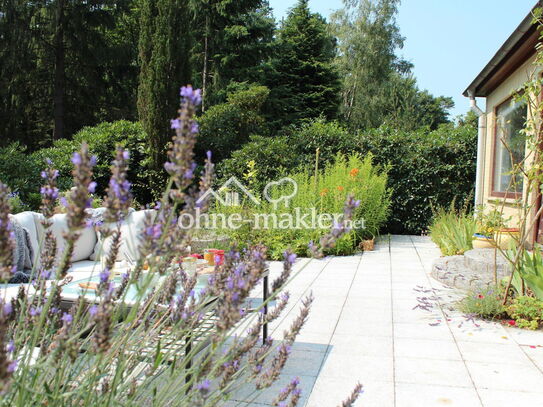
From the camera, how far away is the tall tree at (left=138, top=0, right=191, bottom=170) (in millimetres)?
9055

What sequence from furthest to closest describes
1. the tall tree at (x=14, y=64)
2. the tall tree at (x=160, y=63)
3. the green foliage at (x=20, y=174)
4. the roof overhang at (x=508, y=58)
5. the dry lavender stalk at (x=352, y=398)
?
the tall tree at (x=14, y=64) < the tall tree at (x=160, y=63) < the green foliage at (x=20, y=174) < the roof overhang at (x=508, y=58) < the dry lavender stalk at (x=352, y=398)

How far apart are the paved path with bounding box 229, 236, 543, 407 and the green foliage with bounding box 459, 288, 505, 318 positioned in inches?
5.0

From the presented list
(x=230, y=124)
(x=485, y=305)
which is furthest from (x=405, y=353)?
(x=230, y=124)

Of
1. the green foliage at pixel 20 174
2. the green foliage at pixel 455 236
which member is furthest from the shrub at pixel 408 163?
the green foliage at pixel 20 174

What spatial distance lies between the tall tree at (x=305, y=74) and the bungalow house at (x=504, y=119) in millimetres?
8761

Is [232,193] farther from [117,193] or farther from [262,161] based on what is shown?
[117,193]

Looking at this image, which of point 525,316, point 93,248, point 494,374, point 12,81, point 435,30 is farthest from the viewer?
point 12,81

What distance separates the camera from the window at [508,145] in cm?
656

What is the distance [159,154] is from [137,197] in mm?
1010

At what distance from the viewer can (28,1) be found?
12.6m

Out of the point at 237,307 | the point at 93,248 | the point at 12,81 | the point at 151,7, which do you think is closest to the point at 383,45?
the point at 151,7

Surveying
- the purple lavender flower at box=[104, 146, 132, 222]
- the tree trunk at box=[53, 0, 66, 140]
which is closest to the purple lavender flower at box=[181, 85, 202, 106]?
the purple lavender flower at box=[104, 146, 132, 222]

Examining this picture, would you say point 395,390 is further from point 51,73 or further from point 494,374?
point 51,73

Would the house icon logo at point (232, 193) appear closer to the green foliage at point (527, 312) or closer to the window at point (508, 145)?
the window at point (508, 145)
